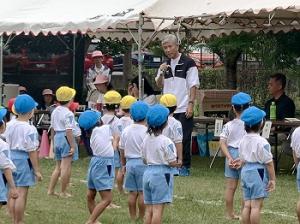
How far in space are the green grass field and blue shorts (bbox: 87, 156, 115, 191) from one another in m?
0.67

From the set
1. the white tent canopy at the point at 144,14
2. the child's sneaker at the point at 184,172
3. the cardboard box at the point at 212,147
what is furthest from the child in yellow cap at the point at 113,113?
the cardboard box at the point at 212,147

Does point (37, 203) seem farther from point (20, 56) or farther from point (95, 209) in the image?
point (20, 56)

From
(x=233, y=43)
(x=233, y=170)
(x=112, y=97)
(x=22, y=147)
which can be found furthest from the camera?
(x=233, y=43)

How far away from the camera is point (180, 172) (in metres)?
12.5

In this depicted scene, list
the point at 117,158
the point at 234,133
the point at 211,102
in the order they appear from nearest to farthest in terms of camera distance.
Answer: the point at 234,133 < the point at 117,158 < the point at 211,102

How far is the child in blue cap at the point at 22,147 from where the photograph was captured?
8258 millimetres

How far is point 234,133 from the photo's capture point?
895 centimetres

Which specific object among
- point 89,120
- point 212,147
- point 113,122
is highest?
A: point 89,120

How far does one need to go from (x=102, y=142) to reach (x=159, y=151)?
1.16 meters

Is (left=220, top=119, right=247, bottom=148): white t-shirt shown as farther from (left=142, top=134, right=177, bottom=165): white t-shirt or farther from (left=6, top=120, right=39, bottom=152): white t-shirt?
(left=6, top=120, right=39, bottom=152): white t-shirt

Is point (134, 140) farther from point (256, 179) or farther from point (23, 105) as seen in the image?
point (256, 179)

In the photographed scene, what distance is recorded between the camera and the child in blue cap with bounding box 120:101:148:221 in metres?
8.32

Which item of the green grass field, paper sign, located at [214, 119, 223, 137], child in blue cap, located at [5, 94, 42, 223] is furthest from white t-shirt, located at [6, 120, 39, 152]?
paper sign, located at [214, 119, 223, 137]

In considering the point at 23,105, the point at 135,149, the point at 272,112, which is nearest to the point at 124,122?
the point at 135,149
